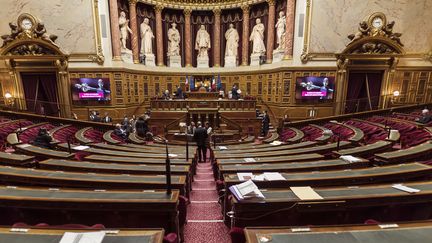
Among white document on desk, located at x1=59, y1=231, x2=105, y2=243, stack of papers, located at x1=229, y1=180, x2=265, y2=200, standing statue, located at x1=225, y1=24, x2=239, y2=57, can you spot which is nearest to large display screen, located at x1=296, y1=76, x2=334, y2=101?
standing statue, located at x1=225, y1=24, x2=239, y2=57

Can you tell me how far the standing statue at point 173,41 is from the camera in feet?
61.9

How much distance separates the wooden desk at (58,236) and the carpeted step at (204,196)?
103 inches

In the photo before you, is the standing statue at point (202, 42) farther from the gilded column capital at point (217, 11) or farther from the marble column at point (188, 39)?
the gilded column capital at point (217, 11)

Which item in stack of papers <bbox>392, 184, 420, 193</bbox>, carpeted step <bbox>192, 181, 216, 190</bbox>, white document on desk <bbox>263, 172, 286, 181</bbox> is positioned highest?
stack of papers <bbox>392, 184, 420, 193</bbox>

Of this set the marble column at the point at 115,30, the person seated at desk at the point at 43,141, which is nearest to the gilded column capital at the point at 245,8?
the marble column at the point at 115,30

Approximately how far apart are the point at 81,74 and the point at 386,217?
16.4 metres

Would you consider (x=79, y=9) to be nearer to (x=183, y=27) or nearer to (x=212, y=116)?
(x=183, y=27)

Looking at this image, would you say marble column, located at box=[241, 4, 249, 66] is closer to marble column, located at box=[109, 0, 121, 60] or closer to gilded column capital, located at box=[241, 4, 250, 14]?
gilded column capital, located at box=[241, 4, 250, 14]

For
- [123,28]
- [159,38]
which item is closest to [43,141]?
[123,28]

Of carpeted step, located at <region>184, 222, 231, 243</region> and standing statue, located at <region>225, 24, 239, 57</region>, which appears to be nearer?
carpeted step, located at <region>184, 222, 231, 243</region>

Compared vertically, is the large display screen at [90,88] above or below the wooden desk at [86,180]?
above

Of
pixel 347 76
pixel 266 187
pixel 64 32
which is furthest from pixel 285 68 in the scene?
pixel 64 32

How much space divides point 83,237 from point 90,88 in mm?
14497

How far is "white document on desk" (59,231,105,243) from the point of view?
1989mm
